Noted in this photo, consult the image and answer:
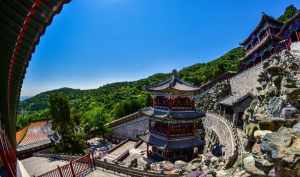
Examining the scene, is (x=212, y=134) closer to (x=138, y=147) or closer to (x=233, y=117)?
(x=233, y=117)

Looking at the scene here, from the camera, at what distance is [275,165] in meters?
7.34

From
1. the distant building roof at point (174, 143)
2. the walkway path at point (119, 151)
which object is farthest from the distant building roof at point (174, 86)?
the walkway path at point (119, 151)

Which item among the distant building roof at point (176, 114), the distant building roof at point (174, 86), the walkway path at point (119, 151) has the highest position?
the distant building roof at point (174, 86)

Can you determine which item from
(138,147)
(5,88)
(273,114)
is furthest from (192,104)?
(5,88)

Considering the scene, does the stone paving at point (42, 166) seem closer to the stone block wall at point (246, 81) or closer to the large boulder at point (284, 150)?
the large boulder at point (284, 150)

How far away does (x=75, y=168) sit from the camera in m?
13.0

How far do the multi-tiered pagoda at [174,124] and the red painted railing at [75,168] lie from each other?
12153 millimetres

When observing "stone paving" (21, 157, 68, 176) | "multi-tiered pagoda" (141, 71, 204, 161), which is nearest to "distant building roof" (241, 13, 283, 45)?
"multi-tiered pagoda" (141, 71, 204, 161)

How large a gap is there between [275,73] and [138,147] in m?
19.1

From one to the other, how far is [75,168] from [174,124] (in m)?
14.4

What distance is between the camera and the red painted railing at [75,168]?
12.0 meters

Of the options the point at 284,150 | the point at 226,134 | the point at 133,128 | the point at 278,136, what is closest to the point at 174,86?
the point at 226,134

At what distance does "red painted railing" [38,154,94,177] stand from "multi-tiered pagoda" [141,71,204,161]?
1215 centimetres

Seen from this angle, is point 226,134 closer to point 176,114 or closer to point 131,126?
point 176,114
